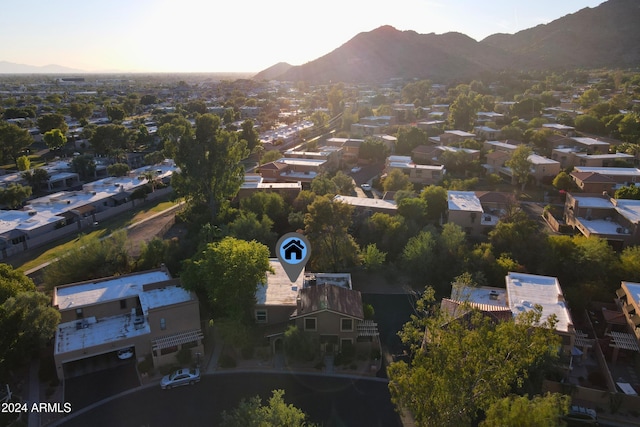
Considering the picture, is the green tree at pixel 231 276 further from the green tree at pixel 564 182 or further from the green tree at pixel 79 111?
the green tree at pixel 79 111

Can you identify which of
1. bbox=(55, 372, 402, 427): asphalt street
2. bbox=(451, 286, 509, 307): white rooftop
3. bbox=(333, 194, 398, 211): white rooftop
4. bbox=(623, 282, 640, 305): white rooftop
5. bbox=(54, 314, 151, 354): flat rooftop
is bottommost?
bbox=(55, 372, 402, 427): asphalt street

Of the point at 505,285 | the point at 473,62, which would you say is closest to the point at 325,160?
the point at 505,285

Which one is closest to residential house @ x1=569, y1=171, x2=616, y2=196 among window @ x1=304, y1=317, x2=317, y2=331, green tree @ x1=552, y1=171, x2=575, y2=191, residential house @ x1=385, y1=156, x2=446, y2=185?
green tree @ x1=552, y1=171, x2=575, y2=191

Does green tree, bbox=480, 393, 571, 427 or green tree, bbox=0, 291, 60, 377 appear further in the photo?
green tree, bbox=0, 291, 60, 377

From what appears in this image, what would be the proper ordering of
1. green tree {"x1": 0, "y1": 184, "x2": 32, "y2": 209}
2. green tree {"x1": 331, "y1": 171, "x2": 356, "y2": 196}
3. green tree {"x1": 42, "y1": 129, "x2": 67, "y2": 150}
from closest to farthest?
green tree {"x1": 0, "y1": 184, "x2": 32, "y2": 209}, green tree {"x1": 331, "y1": 171, "x2": 356, "y2": 196}, green tree {"x1": 42, "y1": 129, "x2": 67, "y2": 150}

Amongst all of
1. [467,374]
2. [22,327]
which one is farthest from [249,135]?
[467,374]

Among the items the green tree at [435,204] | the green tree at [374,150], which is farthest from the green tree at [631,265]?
the green tree at [374,150]

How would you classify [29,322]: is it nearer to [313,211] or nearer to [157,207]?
[313,211]

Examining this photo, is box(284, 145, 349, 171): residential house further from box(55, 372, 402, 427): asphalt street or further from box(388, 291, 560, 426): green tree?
box(388, 291, 560, 426): green tree
